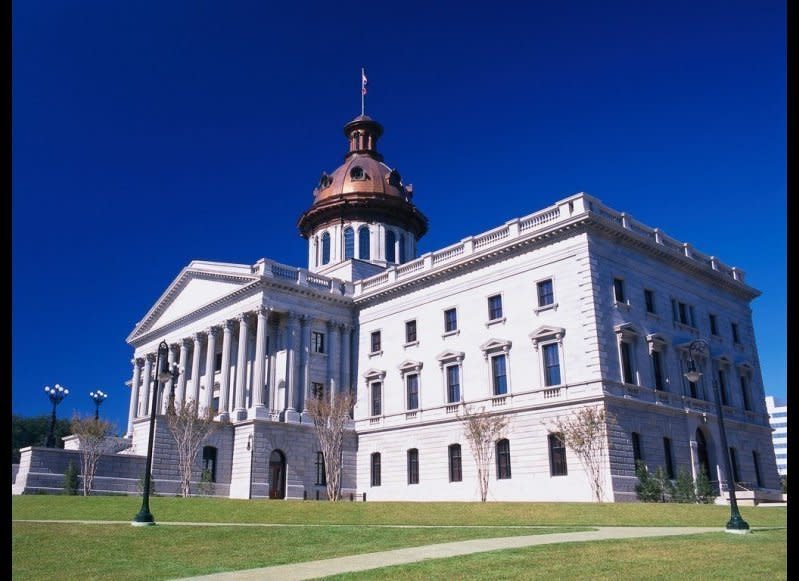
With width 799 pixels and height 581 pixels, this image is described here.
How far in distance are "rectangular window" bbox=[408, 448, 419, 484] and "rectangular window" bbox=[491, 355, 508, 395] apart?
24.7ft

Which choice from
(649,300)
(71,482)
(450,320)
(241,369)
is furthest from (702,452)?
(71,482)

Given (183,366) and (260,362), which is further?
(183,366)

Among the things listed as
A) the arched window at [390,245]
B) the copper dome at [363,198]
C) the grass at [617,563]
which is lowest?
the grass at [617,563]

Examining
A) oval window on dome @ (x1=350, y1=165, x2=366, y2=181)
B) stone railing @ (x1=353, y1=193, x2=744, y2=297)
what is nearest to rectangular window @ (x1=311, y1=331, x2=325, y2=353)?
stone railing @ (x1=353, y1=193, x2=744, y2=297)

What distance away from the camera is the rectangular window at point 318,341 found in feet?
170

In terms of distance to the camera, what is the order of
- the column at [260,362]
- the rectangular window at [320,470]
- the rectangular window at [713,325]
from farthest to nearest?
the rectangular window at [320,470]
the column at [260,362]
the rectangular window at [713,325]

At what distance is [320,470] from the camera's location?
159 ft

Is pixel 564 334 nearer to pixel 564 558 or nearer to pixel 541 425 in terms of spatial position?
pixel 541 425

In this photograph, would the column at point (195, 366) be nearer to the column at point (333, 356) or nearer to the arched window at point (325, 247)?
the column at point (333, 356)

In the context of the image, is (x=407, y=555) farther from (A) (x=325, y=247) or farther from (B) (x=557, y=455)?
(A) (x=325, y=247)

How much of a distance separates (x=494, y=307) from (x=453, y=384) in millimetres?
5630

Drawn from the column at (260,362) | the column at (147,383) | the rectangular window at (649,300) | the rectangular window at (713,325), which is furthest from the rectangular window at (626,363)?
the column at (147,383)

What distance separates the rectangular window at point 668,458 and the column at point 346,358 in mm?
21701

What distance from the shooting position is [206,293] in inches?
2156
